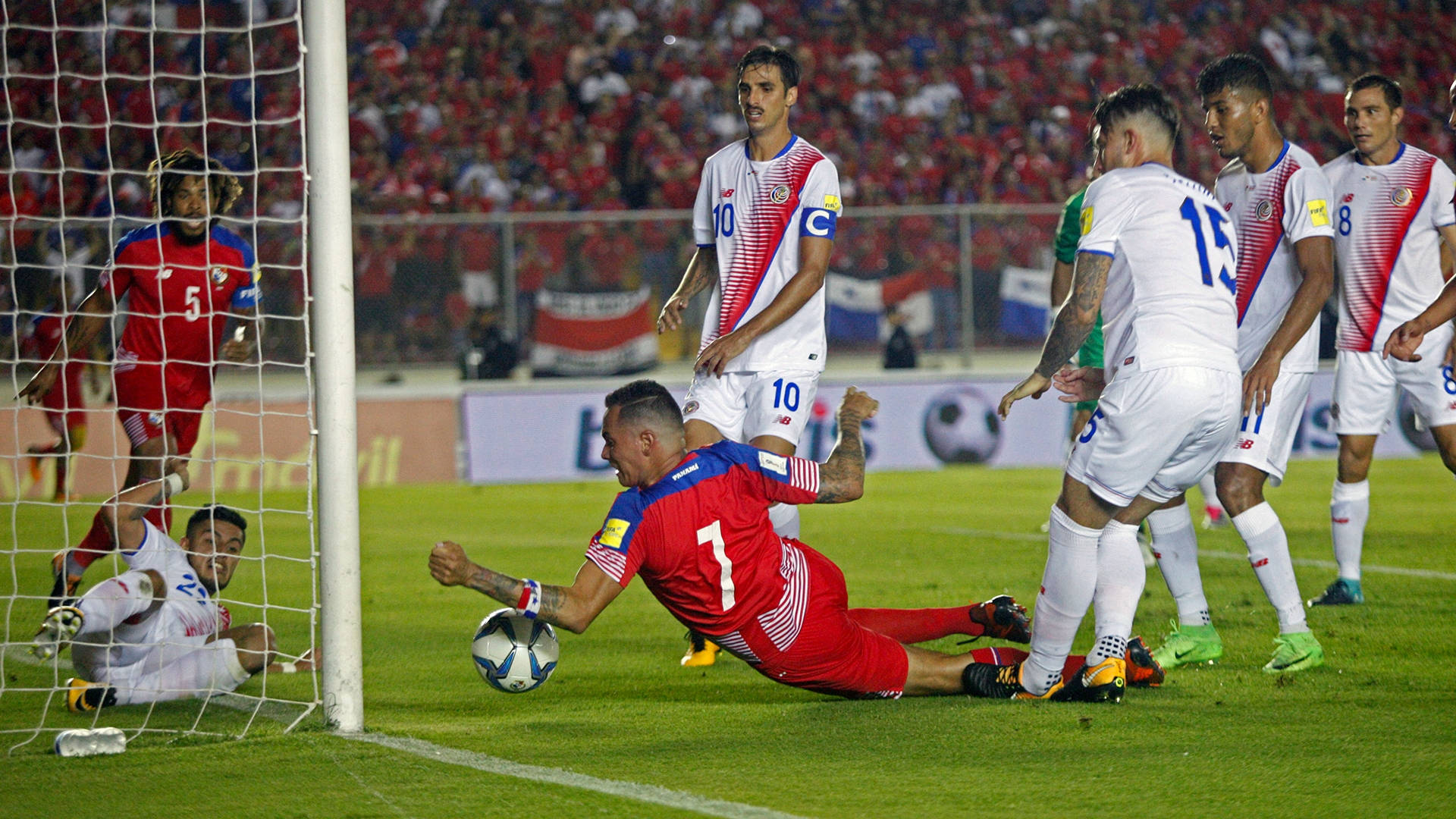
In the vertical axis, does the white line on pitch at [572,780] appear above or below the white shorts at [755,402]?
below

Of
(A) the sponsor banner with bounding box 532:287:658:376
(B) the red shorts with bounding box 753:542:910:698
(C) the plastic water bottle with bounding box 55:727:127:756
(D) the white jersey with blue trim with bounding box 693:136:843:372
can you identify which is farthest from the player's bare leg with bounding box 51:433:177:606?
(A) the sponsor banner with bounding box 532:287:658:376

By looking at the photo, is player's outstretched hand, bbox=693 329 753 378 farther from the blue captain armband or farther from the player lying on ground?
the player lying on ground

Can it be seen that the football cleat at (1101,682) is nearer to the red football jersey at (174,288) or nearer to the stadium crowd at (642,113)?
the red football jersey at (174,288)

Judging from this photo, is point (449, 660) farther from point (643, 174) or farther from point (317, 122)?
point (643, 174)

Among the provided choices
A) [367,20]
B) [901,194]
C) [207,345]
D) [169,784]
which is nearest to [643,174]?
[901,194]

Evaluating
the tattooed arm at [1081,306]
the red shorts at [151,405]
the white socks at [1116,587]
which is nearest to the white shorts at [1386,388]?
the white socks at [1116,587]

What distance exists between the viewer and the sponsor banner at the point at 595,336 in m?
14.9

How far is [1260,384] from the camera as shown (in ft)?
17.8

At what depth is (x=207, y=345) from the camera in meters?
6.71

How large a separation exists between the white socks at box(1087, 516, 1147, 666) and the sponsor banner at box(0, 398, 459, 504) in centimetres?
963

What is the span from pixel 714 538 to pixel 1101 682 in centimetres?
142

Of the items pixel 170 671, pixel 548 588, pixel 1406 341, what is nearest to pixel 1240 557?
pixel 1406 341

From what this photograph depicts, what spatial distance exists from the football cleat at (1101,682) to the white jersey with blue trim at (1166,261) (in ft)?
3.25

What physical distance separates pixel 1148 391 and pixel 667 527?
5.22 ft
